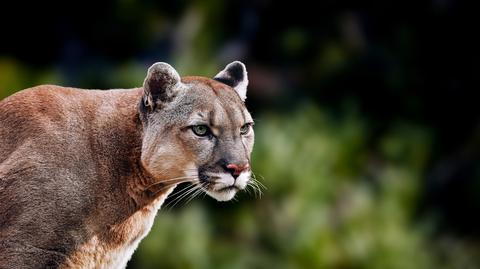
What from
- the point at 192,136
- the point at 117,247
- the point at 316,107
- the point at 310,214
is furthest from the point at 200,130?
the point at 316,107

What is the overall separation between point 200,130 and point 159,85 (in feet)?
1.57

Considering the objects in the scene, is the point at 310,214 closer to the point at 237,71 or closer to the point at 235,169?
the point at 237,71

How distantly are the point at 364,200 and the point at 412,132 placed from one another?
191 inches

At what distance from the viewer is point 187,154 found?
32.4ft

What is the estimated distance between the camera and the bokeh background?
23.1 m

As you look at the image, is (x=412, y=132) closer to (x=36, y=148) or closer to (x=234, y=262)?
(x=234, y=262)

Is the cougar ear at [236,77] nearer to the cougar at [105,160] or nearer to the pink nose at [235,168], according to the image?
the cougar at [105,160]

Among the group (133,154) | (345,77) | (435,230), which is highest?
(133,154)

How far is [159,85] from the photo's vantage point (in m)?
9.92

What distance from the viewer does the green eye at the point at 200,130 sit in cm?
985

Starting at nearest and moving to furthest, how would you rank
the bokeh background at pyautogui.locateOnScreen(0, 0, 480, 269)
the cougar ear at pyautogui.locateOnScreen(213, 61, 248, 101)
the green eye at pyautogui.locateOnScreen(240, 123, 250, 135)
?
the green eye at pyautogui.locateOnScreen(240, 123, 250, 135) < the cougar ear at pyautogui.locateOnScreen(213, 61, 248, 101) < the bokeh background at pyautogui.locateOnScreen(0, 0, 480, 269)

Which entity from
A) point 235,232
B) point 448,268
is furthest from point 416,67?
point 235,232

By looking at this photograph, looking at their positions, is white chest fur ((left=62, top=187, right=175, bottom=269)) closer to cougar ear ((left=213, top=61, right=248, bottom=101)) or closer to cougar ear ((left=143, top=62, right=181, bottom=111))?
cougar ear ((left=143, top=62, right=181, bottom=111))

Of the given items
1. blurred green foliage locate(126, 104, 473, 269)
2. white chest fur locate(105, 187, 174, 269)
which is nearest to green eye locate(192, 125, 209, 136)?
white chest fur locate(105, 187, 174, 269)
